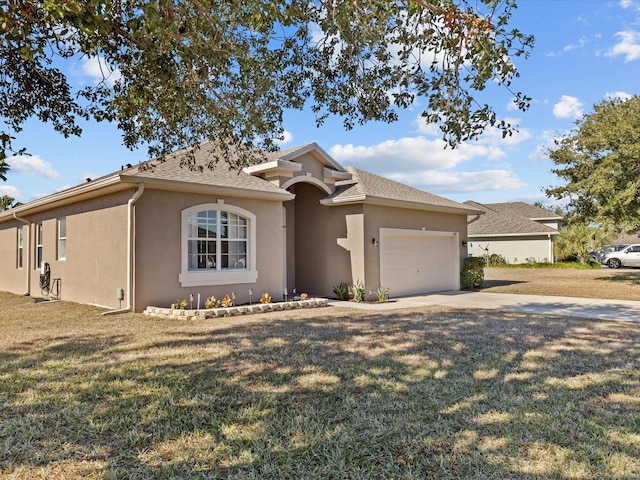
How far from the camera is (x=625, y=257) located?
107 ft

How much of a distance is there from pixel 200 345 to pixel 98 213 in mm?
7169

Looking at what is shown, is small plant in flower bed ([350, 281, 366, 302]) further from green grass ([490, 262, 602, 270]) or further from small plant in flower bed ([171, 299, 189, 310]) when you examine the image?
green grass ([490, 262, 602, 270])

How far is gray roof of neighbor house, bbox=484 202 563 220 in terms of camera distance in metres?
37.9

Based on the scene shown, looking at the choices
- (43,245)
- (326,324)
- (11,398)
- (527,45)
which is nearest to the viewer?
(11,398)

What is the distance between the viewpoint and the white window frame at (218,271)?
39.3 feet

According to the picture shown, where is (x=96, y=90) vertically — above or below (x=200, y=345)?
above

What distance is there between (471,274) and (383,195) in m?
6.12

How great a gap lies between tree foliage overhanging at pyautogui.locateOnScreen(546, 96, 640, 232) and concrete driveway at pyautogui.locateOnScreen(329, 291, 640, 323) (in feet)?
17.6

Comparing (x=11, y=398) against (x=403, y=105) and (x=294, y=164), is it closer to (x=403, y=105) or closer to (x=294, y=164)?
(x=403, y=105)

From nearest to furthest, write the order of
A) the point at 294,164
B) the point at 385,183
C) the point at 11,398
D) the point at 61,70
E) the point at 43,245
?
the point at 11,398
the point at 61,70
the point at 294,164
the point at 43,245
the point at 385,183

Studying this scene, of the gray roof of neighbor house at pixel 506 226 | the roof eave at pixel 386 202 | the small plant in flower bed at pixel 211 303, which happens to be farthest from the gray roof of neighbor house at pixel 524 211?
the small plant in flower bed at pixel 211 303

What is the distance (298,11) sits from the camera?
738cm

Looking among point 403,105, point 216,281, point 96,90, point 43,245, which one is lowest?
point 216,281

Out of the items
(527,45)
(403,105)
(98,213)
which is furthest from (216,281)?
(527,45)
